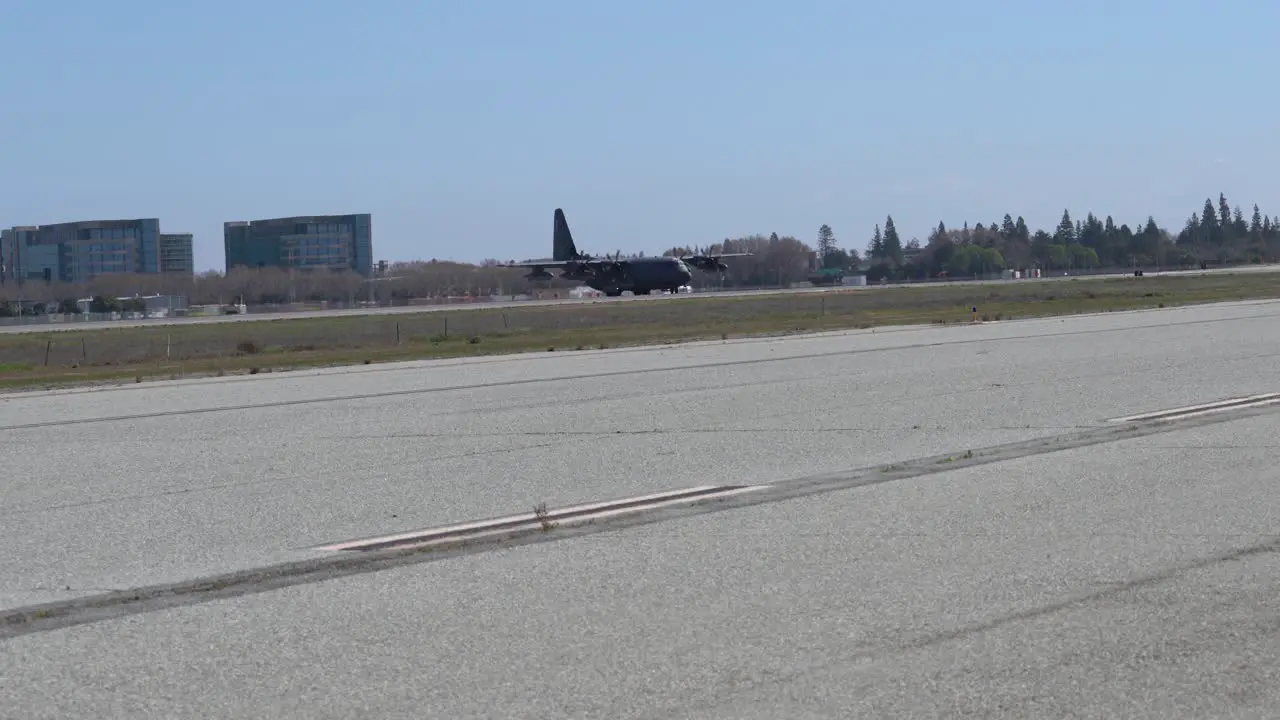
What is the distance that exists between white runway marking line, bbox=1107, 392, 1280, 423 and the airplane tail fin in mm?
87482

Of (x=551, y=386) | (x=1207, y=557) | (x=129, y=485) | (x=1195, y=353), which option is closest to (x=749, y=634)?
(x=1207, y=557)

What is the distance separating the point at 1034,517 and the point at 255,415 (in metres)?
12.7

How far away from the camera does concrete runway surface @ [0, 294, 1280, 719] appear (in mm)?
6602

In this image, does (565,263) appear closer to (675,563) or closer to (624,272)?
(624,272)

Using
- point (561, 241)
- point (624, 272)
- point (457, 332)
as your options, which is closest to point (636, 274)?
point (624, 272)

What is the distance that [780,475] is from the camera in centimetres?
1345

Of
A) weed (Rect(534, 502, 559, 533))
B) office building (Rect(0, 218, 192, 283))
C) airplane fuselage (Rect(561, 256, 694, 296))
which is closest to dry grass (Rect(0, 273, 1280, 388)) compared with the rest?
airplane fuselage (Rect(561, 256, 694, 296))

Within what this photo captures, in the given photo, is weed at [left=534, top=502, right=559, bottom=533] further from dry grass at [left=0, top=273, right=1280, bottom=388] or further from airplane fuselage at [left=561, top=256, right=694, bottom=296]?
airplane fuselage at [left=561, top=256, right=694, bottom=296]

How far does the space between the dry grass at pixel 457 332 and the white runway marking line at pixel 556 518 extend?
21.0m

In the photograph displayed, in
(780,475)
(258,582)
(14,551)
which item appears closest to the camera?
(258,582)

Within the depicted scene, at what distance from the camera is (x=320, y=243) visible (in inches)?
7638

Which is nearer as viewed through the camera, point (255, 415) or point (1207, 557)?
point (1207, 557)

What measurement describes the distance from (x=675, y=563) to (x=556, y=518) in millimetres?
2070

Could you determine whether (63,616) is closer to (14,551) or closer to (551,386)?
(14,551)
